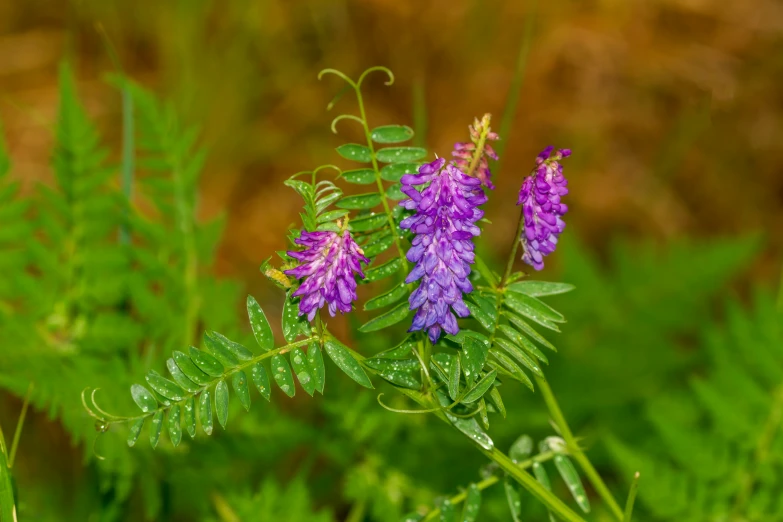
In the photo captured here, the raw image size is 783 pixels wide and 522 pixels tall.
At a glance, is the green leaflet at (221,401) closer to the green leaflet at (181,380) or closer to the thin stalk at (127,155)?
the green leaflet at (181,380)

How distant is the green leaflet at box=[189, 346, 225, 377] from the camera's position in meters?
1.28

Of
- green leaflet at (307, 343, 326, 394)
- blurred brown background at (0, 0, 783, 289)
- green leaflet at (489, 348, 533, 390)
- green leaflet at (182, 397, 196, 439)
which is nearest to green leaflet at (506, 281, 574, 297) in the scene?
green leaflet at (489, 348, 533, 390)

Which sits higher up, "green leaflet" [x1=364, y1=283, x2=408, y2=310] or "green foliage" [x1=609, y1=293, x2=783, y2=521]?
"green leaflet" [x1=364, y1=283, x2=408, y2=310]

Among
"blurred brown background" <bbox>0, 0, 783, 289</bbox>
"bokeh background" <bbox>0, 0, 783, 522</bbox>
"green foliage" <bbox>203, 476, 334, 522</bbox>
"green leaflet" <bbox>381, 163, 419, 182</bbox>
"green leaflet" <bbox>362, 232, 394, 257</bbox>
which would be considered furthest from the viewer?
"blurred brown background" <bbox>0, 0, 783, 289</bbox>

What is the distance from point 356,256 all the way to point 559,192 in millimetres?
313

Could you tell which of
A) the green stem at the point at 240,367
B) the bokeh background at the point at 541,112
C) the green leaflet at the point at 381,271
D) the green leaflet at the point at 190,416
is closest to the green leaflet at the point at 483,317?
the green leaflet at the point at 381,271

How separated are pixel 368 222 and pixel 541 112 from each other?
116 inches

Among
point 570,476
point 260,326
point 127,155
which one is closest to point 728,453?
point 570,476

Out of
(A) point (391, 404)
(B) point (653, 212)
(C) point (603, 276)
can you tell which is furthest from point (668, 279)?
(A) point (391, 404)

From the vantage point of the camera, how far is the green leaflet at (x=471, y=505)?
4.77 feet

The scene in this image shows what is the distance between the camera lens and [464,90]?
415cm

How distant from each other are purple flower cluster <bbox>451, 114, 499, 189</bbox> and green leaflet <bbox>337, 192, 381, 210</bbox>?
0.19m

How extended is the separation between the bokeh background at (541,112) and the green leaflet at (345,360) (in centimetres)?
179

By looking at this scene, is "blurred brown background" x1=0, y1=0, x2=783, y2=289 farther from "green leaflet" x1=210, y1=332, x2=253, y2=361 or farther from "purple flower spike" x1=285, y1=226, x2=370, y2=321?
"purple flower spike" x1=285, y1=226, x2=370, y2=321
